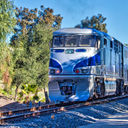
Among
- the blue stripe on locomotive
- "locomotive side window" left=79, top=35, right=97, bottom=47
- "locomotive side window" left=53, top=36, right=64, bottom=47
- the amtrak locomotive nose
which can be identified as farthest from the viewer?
"locomotive side window" left=53, top=36, right=64, bottom=47

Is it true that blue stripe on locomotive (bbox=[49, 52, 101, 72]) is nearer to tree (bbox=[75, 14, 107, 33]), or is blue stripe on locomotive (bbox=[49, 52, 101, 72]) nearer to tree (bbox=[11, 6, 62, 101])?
tree (bbox=[11, 6, 62, 101])

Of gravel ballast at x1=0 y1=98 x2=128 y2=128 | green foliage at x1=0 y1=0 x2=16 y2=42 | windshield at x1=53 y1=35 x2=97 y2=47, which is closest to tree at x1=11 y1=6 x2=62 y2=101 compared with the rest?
green foliage at x1=0 y1=0 x2=16 y2=42

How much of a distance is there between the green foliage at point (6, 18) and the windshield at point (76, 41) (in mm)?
2989

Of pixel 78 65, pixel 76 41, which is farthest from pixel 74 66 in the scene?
pixel 76 41

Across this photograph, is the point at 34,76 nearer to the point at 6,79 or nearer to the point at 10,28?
the point at 6,79

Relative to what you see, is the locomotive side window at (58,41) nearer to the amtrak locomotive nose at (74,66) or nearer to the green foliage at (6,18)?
the amtrak locomotive nose at (74,66)

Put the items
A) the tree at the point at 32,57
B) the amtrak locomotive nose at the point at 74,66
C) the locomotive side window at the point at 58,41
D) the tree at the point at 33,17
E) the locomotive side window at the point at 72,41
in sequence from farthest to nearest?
the tree at the point at 33,17 → the tree at the point at 32,57 → the locomotive side window at the point at 58,41 → the locomotive side window at the point at 72,41 → the amtrak locomotive nose at the point at 74,66

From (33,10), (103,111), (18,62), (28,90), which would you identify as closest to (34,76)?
(18,62)

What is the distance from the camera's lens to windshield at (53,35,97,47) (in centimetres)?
1295

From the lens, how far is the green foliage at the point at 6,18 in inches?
532

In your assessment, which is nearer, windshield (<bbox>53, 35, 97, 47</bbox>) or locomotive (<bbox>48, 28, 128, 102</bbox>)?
locomotive (<bbox>48, 28, 128, 102</bbox>)

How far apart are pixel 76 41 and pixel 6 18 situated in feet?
13.9

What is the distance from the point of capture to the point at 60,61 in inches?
501

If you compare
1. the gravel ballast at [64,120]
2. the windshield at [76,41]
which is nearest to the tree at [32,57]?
the windshield at [76,41]
